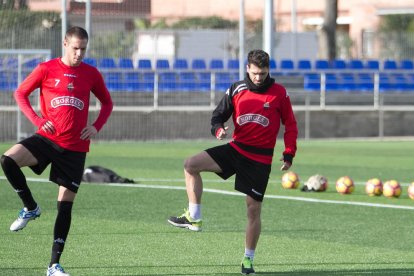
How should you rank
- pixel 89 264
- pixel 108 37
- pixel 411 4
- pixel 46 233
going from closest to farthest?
pixel 89 264, pixel 46 233, pixel 108 37, pixel 411 4

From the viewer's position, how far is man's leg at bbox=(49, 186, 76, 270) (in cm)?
948

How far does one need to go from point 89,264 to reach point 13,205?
5028 millimetres

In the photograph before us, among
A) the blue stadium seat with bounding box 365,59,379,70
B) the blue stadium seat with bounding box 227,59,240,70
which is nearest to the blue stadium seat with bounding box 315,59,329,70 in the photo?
the blue stadium seat with bounding box 365,59,379,70

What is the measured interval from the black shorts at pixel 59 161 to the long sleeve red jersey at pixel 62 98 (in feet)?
0.18

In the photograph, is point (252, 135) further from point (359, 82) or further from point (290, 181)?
point (359, 82)

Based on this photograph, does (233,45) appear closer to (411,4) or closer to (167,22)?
(167,22)

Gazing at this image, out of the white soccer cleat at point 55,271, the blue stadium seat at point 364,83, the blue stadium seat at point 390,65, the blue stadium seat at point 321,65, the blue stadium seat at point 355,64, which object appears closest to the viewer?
the white soccer cleat at point 55,271

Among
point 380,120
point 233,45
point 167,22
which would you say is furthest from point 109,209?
point 167,22

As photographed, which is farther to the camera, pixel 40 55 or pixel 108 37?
pixel 108 37

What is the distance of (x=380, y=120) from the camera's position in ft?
107

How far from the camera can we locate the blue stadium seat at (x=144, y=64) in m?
31.5

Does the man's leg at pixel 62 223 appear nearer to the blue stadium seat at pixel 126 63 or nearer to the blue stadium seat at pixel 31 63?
the blue stadium seat at pixel 31 63

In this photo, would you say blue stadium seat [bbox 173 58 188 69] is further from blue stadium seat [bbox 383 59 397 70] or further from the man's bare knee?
the man's bare knee

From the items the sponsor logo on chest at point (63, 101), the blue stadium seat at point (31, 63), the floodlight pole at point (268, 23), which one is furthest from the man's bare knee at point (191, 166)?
the blue stadium seat at point (31, 63)
